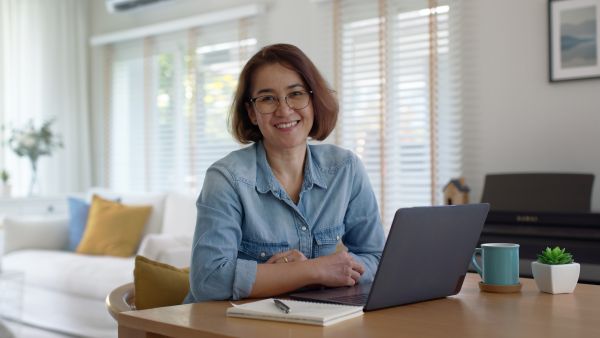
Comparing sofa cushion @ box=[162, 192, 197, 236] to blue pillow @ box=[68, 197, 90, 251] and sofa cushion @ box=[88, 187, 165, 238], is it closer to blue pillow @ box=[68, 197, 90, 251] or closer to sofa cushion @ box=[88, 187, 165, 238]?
sofa cushion @ box=[88, 187, 165, 238]

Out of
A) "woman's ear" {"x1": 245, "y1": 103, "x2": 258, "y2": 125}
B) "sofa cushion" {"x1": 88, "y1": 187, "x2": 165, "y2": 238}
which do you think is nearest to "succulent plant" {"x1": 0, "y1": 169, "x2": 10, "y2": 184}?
"sofa cushion" {"x1": 88, "y1": 187, "x2": 165, "y2": 238}

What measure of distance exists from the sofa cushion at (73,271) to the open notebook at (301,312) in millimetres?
2889

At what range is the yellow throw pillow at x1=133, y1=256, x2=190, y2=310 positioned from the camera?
6.00 ft

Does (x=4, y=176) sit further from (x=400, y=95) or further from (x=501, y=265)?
(x=501, y=265)

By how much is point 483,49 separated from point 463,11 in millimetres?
240

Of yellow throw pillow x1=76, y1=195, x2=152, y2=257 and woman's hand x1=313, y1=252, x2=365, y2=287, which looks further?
yellow throw pillow x1=76, y1=195, x2=152, y2=257

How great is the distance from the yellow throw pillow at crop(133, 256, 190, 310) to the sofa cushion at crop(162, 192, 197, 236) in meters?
2.82

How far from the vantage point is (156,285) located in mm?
1844

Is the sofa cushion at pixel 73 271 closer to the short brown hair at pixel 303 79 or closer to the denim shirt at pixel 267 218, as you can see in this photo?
the short brown hair at pixel 303 79

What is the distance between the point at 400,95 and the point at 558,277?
9.25ft

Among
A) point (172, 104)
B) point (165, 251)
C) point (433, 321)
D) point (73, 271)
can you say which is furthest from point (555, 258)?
point (172, 104)

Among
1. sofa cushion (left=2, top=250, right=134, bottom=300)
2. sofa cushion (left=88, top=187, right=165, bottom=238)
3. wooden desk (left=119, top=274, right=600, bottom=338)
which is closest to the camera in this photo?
wooden desk (left=119, top=274, right=600, bottom=338)

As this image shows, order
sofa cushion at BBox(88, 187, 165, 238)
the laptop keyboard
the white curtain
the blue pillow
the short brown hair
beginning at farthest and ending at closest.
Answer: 1. the white curtain
2. the blue pillow
3. sofa cushion at BBox(88, 187, 165, 238)
4. the short brown hair
5. the laptop keyboard

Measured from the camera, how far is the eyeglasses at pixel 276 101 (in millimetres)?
1893
